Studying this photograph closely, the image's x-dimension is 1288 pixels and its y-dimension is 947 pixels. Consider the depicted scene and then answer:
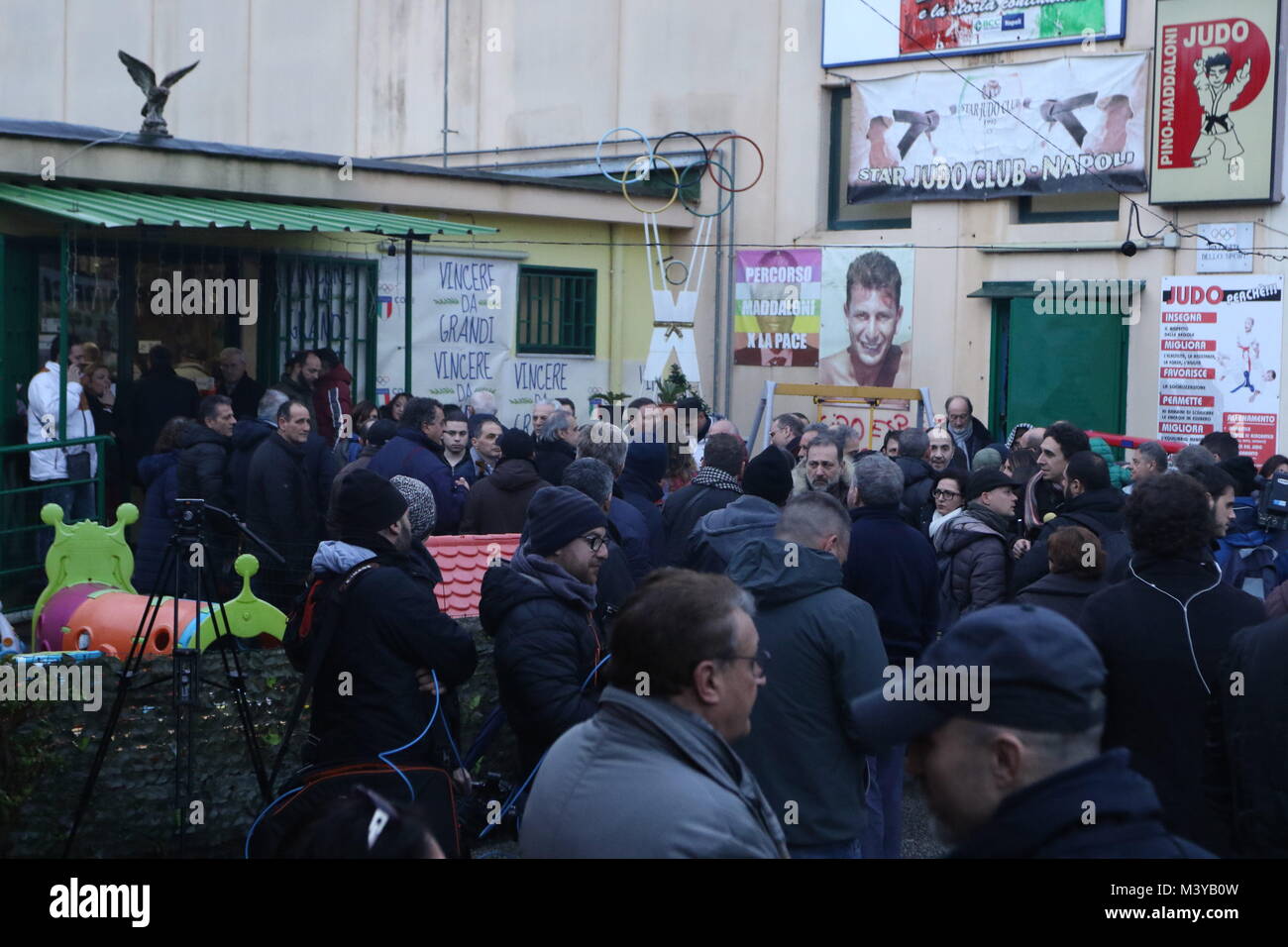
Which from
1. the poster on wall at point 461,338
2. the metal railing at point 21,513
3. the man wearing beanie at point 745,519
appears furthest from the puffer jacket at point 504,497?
the poster on wall at point 461,338

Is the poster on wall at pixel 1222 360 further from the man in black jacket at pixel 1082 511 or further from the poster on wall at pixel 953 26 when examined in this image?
the man in black jacket at pixel 1082 511

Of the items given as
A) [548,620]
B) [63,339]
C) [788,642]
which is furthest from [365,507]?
[63,339]

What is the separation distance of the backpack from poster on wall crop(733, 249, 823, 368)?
11921mm

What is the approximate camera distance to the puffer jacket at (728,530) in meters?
6.41

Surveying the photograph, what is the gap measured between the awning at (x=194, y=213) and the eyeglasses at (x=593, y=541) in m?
7.14

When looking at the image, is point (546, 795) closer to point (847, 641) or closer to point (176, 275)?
point (847, 641)

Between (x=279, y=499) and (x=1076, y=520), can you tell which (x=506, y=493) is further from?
(x=1076, y=520)

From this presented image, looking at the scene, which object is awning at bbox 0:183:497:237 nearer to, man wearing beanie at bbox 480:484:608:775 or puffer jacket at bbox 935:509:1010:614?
puffer jacket at bbox 935:509:1010:614

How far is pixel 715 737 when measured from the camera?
3.08 m

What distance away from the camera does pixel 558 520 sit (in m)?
5.09

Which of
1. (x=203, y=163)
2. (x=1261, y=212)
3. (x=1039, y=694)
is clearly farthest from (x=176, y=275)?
(x=1039, y=694)

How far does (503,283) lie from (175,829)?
11.5 m

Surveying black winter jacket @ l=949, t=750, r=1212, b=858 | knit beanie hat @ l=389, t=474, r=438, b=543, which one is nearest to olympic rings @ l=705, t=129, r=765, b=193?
knit beanie hat @ l=389, t=474, r=438, b=543

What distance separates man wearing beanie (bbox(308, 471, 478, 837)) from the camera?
16.1 feet
